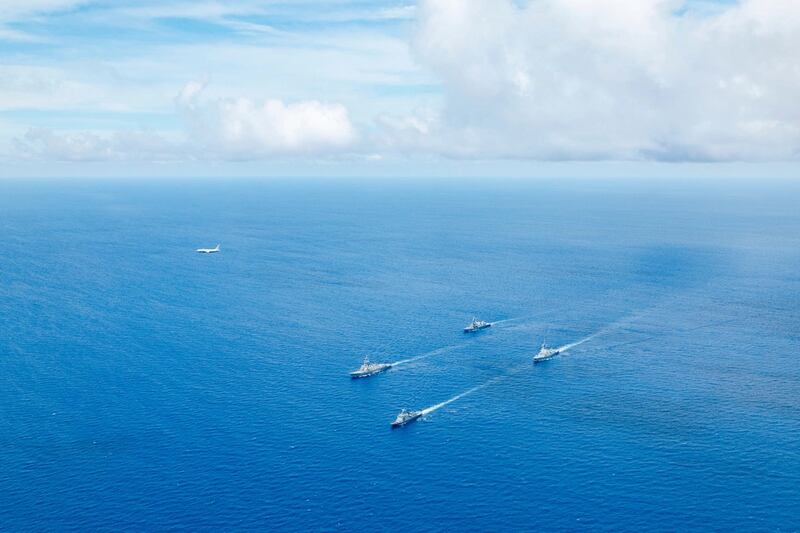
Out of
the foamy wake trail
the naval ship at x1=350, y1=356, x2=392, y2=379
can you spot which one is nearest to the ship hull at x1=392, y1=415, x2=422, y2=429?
the foamy wake trail

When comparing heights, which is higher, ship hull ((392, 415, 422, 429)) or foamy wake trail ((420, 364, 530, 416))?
foamy wake trail ((420, 364, 530, 416))

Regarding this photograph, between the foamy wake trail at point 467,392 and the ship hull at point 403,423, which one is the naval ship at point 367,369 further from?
the ship hull at point 403,423

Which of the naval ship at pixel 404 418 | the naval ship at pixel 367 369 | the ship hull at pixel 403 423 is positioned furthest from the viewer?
A: the naval ship at pixel 367 369

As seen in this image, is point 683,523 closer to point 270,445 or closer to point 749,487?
point 749,487

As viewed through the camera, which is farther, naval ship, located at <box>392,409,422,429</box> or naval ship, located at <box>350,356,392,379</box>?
naval ship, located at <box>350,356,392,379</box>

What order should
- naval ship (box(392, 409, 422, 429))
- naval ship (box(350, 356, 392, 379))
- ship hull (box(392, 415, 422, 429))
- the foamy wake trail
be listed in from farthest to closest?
naval ship (box(350, 356, 392, 379)) → the foamy wake trail → naval ship (box(392, 409, 422, 429)) → ship hull (box(392, 415, 422, 429))

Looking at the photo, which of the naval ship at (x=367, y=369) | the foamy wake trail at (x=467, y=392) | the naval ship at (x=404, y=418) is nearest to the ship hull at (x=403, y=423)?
the naval ship at (x=404, y=418)

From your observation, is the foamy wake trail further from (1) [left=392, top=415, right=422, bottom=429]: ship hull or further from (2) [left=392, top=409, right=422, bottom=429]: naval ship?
(1) [left=392, top=415, right=422, bottom=429]: ship hull
